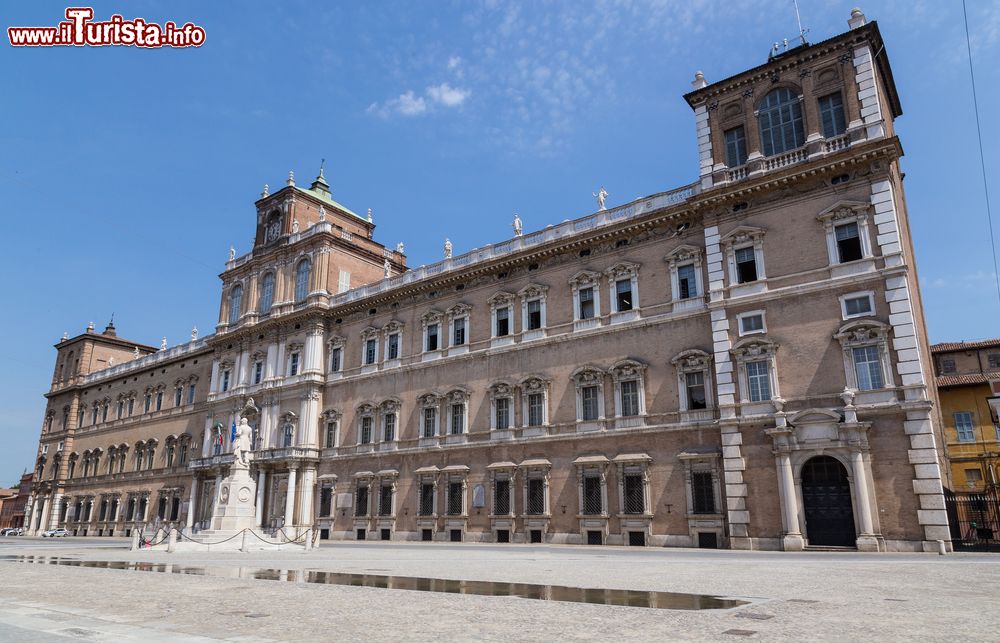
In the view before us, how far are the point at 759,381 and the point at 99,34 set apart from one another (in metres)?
25.8

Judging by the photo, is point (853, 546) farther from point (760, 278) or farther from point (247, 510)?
point (247, 510)

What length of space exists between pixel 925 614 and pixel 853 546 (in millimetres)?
18023

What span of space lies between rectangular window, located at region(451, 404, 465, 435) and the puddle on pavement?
21.2 meters

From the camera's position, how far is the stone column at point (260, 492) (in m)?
44.4

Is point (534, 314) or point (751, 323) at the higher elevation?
point (534, 314)

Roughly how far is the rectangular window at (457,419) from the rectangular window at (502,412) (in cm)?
234

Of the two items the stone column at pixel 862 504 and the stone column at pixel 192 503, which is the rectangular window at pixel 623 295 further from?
the stone column at pixel 192 503

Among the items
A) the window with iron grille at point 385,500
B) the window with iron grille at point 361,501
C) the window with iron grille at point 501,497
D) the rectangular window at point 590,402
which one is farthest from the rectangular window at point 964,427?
the window with iron grille at point 361,501

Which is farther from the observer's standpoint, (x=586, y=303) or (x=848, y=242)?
(x=586, y=303)

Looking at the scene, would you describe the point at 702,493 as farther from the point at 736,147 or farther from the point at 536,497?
the point at 736,147

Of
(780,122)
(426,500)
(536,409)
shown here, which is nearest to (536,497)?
(536,409)

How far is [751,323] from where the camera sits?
28625 millimetres

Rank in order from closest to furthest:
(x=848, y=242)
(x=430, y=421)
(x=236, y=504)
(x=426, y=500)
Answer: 1. (x=848, y=242)
2. (x=236, y=504)
3. (x=426, y=500)
4. (x=430, y=421)

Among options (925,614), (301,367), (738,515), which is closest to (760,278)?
(738,515)
